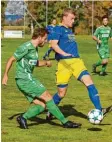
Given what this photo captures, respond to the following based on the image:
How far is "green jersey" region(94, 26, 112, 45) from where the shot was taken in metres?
17.7

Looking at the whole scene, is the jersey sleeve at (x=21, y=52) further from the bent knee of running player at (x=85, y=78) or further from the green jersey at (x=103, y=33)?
the green jersey at (x=103, y=33)

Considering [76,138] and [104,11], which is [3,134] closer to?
[76,138]

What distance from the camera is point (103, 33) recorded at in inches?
706

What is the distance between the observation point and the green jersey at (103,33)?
1773 centimetres

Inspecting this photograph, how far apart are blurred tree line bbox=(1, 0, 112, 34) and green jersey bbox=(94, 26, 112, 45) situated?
53993 millimetres

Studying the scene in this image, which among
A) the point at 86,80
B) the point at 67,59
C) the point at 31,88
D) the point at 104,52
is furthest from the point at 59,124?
the point at 104,52

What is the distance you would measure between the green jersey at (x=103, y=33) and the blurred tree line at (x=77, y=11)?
54.0 metres

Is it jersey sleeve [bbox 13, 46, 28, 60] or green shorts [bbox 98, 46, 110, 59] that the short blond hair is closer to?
jersey sleeve [bbox 13, 46, 28, 60]

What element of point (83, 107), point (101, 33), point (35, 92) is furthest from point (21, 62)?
point (101, 33)

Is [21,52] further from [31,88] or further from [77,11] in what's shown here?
[77,11]

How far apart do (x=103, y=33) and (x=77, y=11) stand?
57.6 meters

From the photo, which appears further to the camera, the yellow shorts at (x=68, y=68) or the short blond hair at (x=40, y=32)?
the yellow shorts at (x=68, y=68)

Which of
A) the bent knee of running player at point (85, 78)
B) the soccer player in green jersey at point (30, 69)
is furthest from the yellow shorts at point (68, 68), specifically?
the soccer player in green jersey at point (30, 69)

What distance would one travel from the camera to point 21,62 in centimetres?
875
